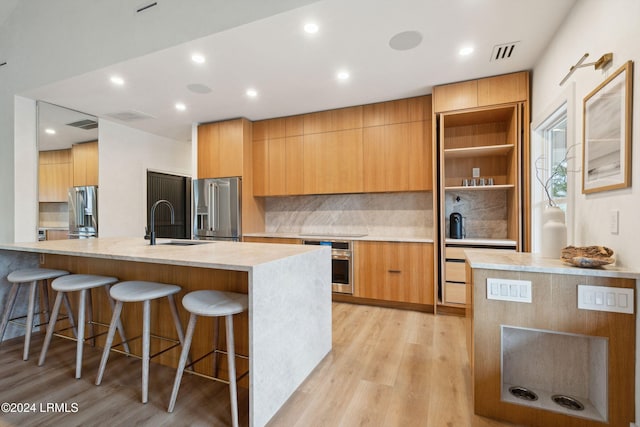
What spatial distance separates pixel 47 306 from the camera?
2719 mm

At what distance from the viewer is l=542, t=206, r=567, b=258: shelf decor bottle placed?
174 cm

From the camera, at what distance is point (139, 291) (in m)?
1.83

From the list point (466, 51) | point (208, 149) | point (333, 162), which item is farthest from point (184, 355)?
point (208, 149)

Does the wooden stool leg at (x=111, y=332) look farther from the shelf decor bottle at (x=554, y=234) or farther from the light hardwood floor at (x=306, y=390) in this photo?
the shelf decor bottle at (x=554, y=234)

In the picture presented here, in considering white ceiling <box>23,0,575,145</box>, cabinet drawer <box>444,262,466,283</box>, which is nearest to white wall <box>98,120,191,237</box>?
white ceiling <box>23,0,575,145</box>

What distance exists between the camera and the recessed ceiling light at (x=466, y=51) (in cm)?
252

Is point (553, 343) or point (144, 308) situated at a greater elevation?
point (144, 308)

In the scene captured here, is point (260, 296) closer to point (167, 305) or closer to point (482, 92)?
point (167, 305)

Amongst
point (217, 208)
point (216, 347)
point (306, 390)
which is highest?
point (217, 208)

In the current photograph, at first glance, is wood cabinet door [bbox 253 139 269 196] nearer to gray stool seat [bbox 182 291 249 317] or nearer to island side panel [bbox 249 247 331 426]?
island side panel [bbox 249 247 331 426]

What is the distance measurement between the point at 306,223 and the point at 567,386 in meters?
3.48

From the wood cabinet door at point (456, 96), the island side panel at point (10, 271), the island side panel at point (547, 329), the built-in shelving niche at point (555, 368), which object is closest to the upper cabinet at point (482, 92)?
the wood cabinet door at point (456, 96)

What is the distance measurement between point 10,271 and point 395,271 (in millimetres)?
3913

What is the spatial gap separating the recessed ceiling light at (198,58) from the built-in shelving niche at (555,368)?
124 inches
